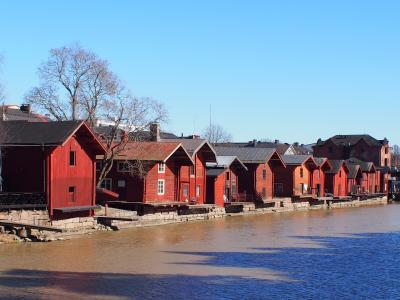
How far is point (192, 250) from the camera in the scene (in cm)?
3566

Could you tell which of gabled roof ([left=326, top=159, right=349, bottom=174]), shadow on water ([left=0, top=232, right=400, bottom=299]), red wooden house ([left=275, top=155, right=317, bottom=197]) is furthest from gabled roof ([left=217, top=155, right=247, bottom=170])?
shadow on water ([left=0, top=232, right=400, bottom=299])

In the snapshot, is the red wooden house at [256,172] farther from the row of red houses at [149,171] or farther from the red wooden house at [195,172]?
the red wooden house at [195,172]

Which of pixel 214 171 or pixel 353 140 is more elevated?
pixel 353 140

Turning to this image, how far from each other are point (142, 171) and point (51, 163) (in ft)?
36.1

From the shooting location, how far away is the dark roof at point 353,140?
5271 inches

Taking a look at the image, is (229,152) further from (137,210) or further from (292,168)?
(137,210)

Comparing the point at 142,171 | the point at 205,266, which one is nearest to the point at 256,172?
the point at 142,171

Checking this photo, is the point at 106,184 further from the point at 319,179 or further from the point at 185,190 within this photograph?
the point at 319,179

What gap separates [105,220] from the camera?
1777 inches

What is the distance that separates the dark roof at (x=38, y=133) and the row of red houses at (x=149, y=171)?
39 mm

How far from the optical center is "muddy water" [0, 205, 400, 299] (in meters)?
23.8

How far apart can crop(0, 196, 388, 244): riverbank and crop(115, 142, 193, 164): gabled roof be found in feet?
14.9

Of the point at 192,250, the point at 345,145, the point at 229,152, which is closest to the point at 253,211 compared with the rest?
the point at 229,152

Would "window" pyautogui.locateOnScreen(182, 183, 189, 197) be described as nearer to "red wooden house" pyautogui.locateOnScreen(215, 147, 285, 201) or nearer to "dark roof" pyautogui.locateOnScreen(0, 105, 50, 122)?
"red wooden house" pyautogui.locateOnScreen(215, 147, 285, 201)
